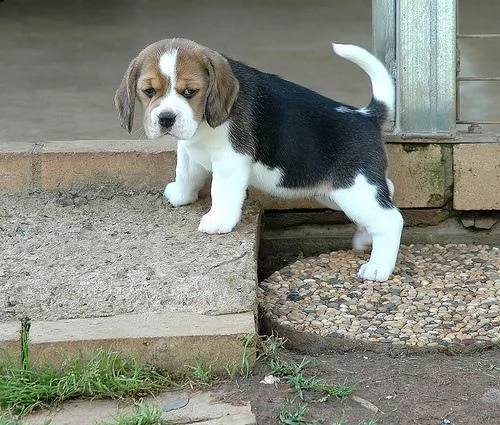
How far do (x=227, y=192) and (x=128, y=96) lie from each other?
24.1 inches

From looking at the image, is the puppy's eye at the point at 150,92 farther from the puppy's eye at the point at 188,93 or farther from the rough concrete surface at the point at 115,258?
the rough concrete surface at the point at 115,258

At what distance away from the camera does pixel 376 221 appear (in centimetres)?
493

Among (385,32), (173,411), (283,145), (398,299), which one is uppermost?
(385,32)

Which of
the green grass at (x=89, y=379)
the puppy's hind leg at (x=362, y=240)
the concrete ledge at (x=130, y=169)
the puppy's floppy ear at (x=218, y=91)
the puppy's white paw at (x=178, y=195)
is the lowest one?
the green grass at (x=89, y=379)

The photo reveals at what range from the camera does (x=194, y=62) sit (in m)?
4.52

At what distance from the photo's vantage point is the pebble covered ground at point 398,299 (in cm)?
441

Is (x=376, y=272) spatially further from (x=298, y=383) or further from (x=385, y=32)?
(x=385, y=32)

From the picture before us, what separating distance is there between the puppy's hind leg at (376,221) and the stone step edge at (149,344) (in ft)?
3.35

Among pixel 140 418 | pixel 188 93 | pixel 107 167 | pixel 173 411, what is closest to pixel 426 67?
pixel 188 93

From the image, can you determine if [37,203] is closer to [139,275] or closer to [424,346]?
[139,275]

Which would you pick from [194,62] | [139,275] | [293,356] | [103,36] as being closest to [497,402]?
[293,356]

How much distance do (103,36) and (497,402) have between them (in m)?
6.40

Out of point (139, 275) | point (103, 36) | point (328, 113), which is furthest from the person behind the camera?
point (103, 36)

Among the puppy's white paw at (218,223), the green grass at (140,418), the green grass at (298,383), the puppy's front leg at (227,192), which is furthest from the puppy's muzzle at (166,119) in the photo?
the green grass at (140,418)
